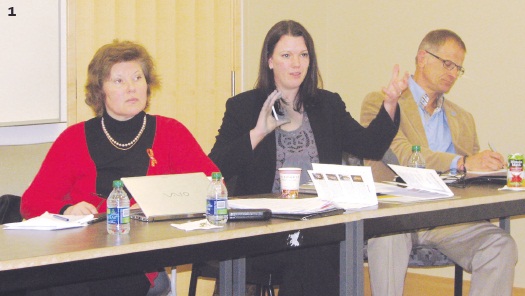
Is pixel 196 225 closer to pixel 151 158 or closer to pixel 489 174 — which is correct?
pixel 151 158

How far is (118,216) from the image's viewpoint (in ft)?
7.42

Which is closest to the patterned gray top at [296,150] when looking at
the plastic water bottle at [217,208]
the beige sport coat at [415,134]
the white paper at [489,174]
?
the beige sport coat at [415,134]

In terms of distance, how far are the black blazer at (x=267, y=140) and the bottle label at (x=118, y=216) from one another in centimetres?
107

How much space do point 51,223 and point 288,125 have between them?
1.48 metres

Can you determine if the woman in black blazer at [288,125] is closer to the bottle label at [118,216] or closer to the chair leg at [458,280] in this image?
the chair leg at [458,280]

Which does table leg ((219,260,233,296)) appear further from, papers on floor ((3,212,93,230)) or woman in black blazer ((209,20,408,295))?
woman in black blazer ((209,20,408,295))

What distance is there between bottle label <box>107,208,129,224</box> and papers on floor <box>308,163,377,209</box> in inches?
33.4

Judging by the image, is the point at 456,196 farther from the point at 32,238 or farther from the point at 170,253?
the point at 32,238

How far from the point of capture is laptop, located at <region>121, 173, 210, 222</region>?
2.51 m

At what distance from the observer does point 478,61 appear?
464cm

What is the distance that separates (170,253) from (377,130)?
1631 millimetres

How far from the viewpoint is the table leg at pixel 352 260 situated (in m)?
2.70

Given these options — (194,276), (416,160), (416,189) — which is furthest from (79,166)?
(416,160)

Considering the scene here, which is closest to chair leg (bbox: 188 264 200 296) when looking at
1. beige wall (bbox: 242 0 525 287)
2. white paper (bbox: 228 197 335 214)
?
white paper (bbox: 228 197 335 214)
